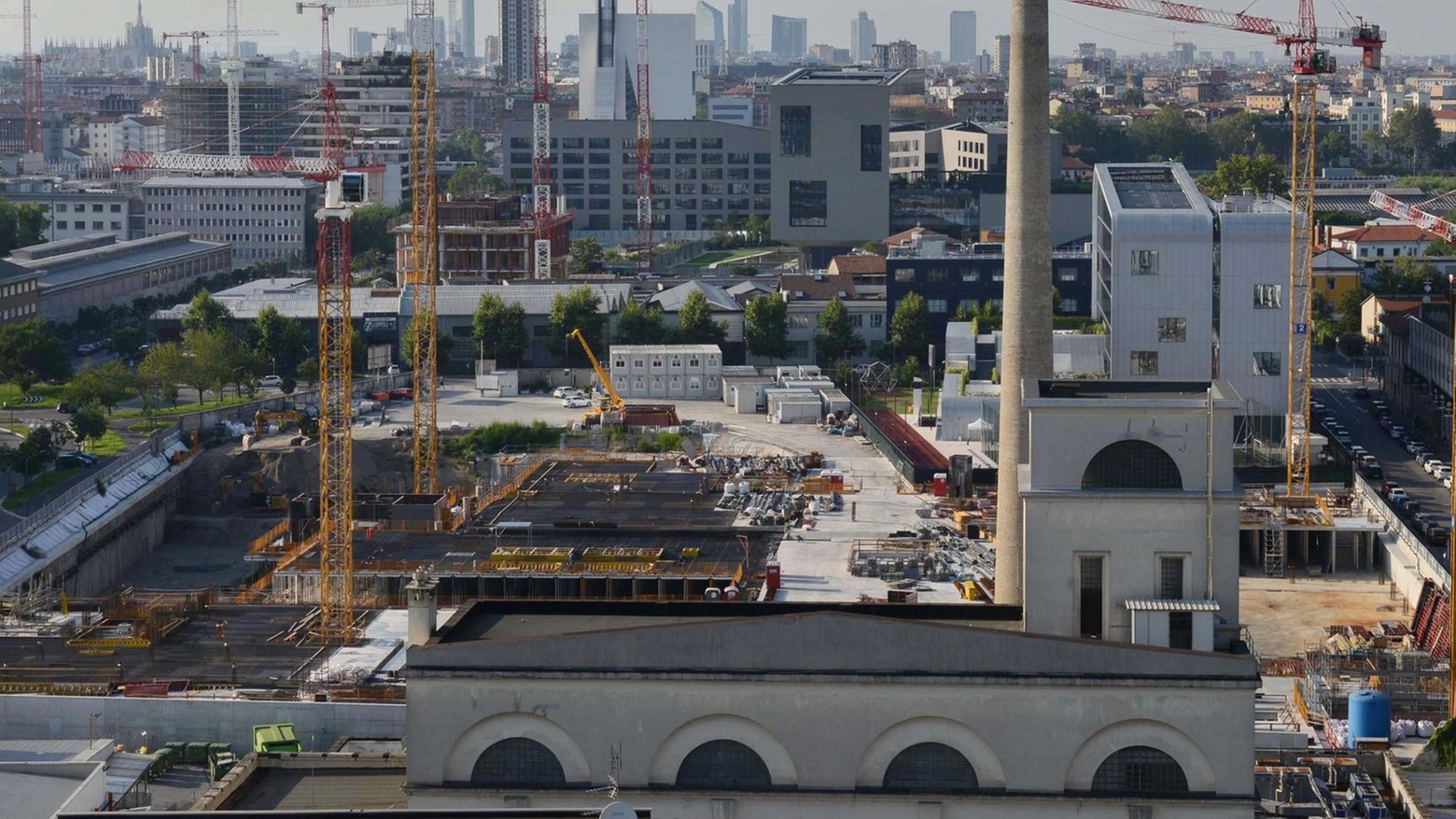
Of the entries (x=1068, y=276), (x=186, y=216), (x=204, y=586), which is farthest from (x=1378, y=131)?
(x=204, y=586)

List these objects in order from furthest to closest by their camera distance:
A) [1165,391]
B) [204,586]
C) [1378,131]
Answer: [1378,131] < [204,586] < [1165,391]

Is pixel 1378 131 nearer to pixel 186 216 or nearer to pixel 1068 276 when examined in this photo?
pixel 186 216

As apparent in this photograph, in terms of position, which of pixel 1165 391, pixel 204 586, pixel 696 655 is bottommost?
pixel 204 586

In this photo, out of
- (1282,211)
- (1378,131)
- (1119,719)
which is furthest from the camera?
(1378,131)

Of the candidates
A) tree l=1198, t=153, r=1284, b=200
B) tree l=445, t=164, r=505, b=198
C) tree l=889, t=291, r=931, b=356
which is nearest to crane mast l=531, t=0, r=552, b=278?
tree l=445, t=164, r=505, b=198

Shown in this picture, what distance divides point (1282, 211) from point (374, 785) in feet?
96.6

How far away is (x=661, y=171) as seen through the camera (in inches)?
3735

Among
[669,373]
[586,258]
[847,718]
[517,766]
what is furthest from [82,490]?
[586,258]

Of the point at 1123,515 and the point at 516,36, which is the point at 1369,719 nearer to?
the point at 1123,515

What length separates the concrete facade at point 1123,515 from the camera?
20781 mm

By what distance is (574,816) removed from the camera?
16.3 m

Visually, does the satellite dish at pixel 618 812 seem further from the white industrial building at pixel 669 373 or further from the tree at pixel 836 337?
the tree at pixel 836 337

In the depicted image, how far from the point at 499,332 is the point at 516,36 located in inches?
5332

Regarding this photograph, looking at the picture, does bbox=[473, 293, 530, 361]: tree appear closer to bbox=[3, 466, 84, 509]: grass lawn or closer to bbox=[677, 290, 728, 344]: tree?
bbox=[677, 290, 728, 344]: tree
